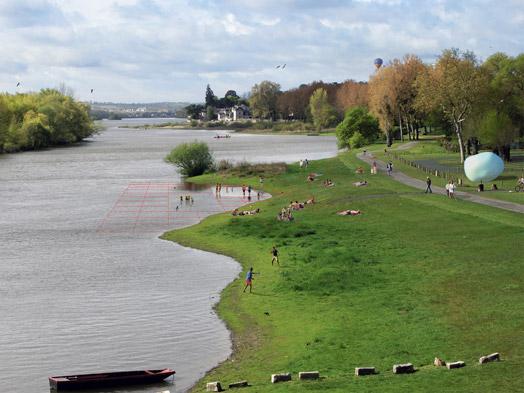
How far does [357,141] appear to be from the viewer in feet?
528

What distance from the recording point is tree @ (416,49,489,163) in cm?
10562

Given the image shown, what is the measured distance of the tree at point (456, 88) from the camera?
105625 millimetres

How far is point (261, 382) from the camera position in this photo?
102 ft

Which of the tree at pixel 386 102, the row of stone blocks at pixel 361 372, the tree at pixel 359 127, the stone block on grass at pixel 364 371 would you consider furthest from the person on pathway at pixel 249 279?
the tree at pixel 359 127

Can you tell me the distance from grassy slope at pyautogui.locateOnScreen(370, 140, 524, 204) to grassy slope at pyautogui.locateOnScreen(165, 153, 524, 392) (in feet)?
18.5

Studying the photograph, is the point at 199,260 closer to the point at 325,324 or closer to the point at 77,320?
the point at 77,320

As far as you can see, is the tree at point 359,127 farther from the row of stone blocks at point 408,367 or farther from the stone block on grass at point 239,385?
the stone block on grass at point 239,385

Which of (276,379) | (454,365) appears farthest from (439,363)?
(276,379)

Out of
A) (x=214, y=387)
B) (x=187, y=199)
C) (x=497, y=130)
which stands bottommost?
(x=214, y=387)

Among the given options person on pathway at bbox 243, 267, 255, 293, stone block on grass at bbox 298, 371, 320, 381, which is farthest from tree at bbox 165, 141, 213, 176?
stone block on grass at bbox 298, 371, 320, 381

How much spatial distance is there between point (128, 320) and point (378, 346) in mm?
14554
